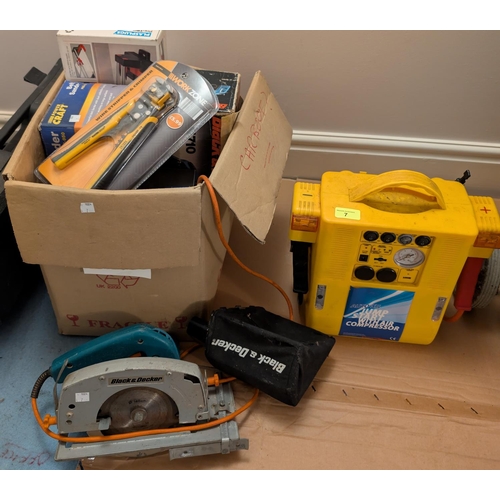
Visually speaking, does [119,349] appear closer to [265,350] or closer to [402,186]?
[265,350]

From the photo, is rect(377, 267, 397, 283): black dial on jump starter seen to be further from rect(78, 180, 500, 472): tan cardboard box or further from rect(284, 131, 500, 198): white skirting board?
rect(284, 131, 500, 198): white skirting board

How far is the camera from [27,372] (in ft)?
3.26

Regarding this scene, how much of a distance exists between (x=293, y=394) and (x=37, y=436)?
47cm

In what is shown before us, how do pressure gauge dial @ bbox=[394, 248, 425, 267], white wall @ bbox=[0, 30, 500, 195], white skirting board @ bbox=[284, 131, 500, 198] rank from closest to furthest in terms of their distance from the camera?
pressure gauge dial @ bbox=[394, 248, 425, 267] < white wall @ bbox=[0, 30, 500, 195] < white skirting board @ bbox=[284, 131, 500, 198]

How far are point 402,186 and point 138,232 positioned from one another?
48 centimetres

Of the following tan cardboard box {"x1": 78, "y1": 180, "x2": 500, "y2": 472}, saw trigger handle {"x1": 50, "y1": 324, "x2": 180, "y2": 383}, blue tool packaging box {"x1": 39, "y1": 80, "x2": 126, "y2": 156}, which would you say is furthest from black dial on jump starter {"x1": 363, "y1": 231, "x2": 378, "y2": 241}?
blue tool packaging box {"x1": 39, "y1": 80, "x2": 126, "y2": 156}

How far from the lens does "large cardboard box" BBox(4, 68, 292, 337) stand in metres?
0.80

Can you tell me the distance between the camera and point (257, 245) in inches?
50.8

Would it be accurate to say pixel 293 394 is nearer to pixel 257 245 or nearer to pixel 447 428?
pixel 447 428

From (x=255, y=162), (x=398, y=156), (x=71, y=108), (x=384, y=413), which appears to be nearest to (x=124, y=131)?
(x=71, y=108)

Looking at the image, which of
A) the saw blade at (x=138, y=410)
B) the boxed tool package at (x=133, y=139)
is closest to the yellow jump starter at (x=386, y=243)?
the boxed tool package at (x=133, y=139)

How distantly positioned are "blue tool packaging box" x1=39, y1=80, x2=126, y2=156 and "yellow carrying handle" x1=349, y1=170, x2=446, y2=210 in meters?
0.51

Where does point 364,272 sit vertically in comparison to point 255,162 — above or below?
below

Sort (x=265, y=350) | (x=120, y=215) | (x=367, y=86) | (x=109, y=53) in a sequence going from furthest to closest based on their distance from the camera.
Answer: (x=367, y=86) → (x=109, y=53) → (x=265, y=350) → (x=120, y=215)
